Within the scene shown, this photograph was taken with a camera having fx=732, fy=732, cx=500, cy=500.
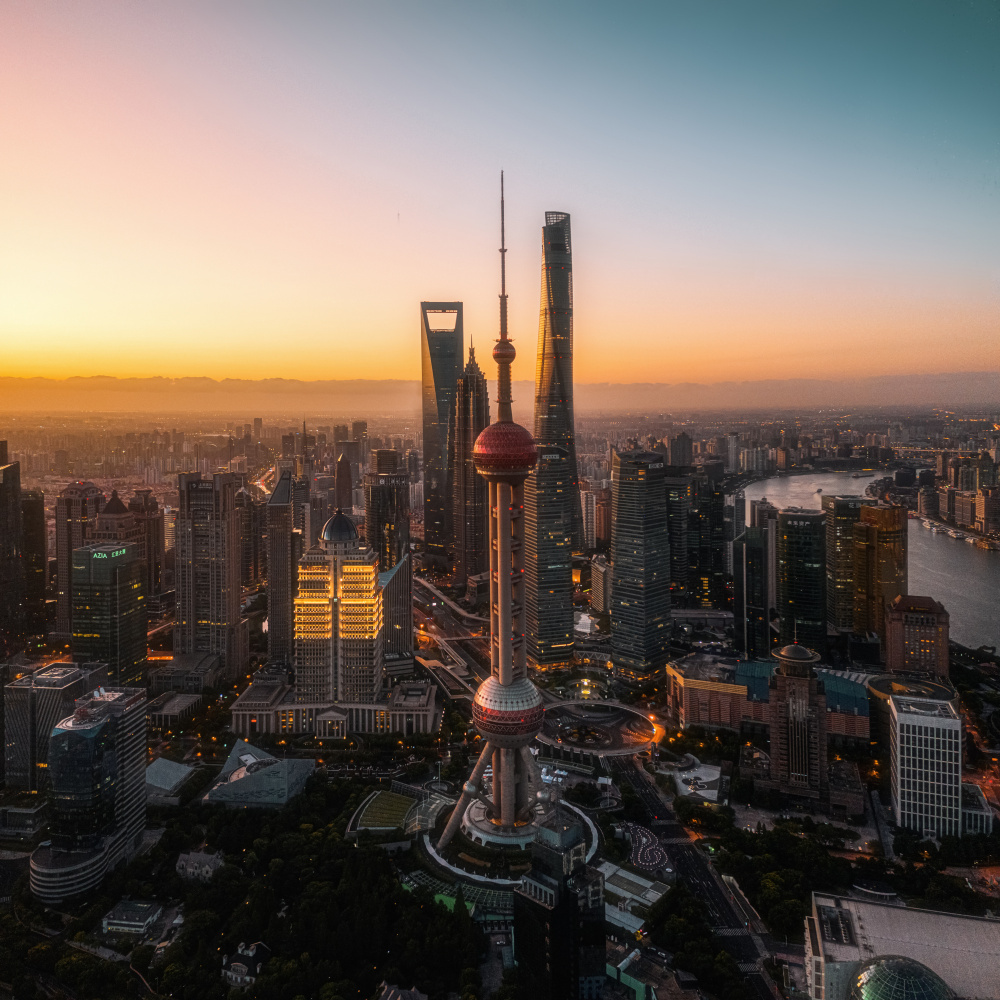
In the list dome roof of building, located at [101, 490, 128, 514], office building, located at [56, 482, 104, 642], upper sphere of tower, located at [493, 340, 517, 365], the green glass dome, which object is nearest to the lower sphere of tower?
upper sphere of tower, located at [493, 340, 517, 365]

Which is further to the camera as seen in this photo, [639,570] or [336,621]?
[639,570]

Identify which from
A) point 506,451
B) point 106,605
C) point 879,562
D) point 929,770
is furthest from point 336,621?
point 879,562

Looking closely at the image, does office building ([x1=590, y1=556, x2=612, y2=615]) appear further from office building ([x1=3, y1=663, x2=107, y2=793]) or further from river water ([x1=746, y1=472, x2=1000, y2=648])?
office building ([x1=3, y1=663, x2=107, y2=793])

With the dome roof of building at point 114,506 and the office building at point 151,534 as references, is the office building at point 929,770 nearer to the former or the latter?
the dome roof of building at point 114,506

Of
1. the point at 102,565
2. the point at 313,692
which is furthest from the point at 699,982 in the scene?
the point at 102,565

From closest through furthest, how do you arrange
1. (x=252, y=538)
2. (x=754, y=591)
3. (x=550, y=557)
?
(x=754, y=591), (x=550, y=557), (x=252, y=538)

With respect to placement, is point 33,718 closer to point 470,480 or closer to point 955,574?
point 470,480
